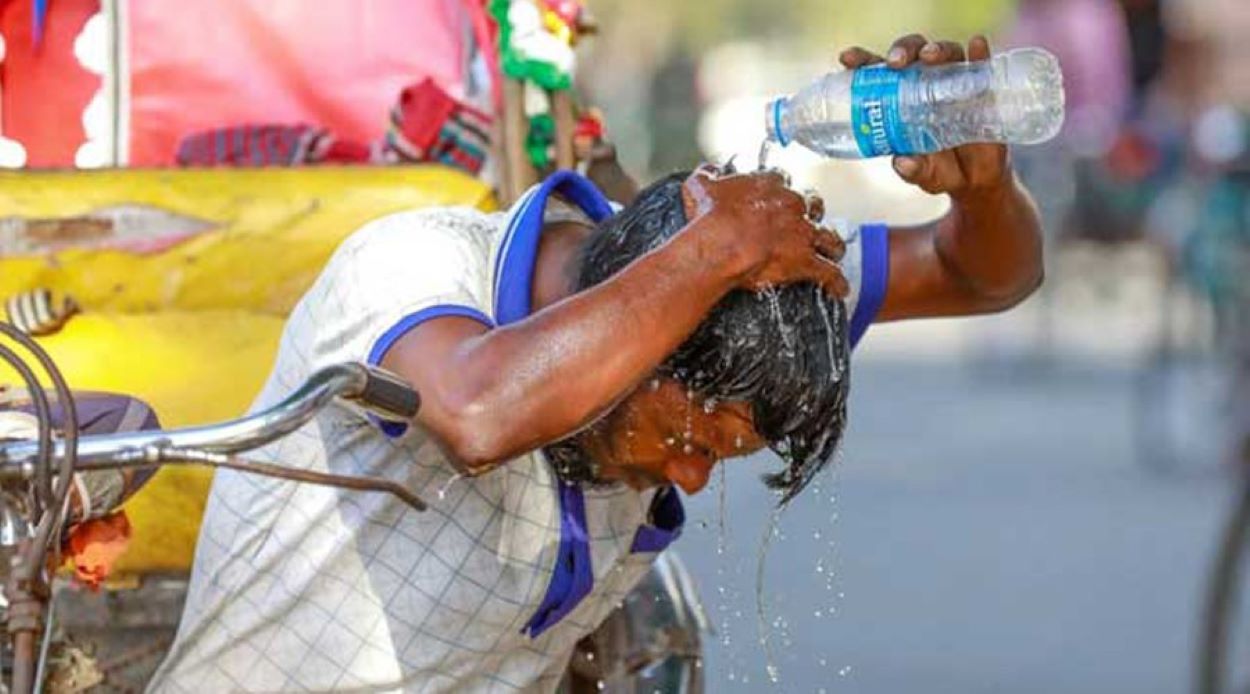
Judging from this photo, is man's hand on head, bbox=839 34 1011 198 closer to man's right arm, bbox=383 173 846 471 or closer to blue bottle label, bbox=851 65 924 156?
blue bottle label, bbox=851 65 924 156

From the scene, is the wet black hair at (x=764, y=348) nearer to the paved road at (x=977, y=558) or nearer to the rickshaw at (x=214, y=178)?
the rickshaw at (x=214, y=178)

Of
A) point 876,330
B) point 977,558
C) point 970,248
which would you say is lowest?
point 876,330

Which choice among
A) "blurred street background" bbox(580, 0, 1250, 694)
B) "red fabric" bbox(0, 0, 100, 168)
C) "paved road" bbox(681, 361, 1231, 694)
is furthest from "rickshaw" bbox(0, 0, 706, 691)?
"paved road" bbox(681, 361, 1231, 694)

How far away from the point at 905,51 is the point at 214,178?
1091 millimetres

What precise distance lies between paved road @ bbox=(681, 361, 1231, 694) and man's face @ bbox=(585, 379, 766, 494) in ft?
5.81

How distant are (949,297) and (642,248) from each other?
77 cm

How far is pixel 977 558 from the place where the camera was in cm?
958

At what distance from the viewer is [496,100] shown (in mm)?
4328

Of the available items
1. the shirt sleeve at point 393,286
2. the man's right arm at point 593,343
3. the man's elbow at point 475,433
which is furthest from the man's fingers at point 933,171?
the man's elbow at point 475,433

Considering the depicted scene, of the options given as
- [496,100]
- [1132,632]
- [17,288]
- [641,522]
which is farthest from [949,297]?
[1132,632]

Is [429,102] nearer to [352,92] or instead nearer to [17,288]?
[352,92]

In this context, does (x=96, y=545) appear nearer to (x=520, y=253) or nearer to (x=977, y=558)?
(x=520, y=253)

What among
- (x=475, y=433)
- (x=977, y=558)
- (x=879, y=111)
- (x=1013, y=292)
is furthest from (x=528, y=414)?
(x=977, y=558)

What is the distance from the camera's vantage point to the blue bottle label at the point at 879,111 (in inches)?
125
